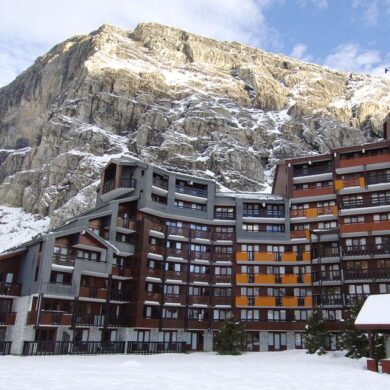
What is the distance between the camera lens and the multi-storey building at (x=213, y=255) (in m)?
47.0

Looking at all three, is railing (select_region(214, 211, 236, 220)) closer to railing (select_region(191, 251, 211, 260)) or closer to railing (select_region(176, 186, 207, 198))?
railing (select_region(176, 186, 207, 198))

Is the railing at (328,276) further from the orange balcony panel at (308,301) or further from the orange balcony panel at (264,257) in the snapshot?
Result: the orange balcony panel at (264,257)

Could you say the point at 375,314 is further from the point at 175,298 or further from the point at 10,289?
the point at 10,289

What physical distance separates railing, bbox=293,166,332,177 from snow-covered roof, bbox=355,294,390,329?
30.0 m

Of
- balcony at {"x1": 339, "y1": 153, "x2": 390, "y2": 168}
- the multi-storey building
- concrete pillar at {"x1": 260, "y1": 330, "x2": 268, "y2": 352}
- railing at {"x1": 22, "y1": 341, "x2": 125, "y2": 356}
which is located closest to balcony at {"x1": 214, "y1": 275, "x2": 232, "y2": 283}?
the multi-storey building

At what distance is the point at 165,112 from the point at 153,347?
100 m

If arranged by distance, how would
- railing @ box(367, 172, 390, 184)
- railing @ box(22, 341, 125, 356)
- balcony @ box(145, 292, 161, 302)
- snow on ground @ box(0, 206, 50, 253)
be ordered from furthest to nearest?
snow on ground @ box(0, 206, 50, 253), railing @ box(367, 172, 390, 184), balcony @ box(145, 292, 161, 302), railing @ box(22, 341, 125, 356)

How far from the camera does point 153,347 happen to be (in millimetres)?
48438

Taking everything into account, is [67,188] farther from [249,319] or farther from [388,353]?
[388,353]

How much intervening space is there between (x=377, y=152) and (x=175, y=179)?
2676 centimetres

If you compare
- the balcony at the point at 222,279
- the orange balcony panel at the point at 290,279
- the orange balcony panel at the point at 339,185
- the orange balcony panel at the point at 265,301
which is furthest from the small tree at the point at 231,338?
the orange balcony panel at the point at 339,185

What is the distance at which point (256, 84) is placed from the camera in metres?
164

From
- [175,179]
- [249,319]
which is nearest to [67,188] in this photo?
[175,179]

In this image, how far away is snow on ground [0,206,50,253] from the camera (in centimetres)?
10900
